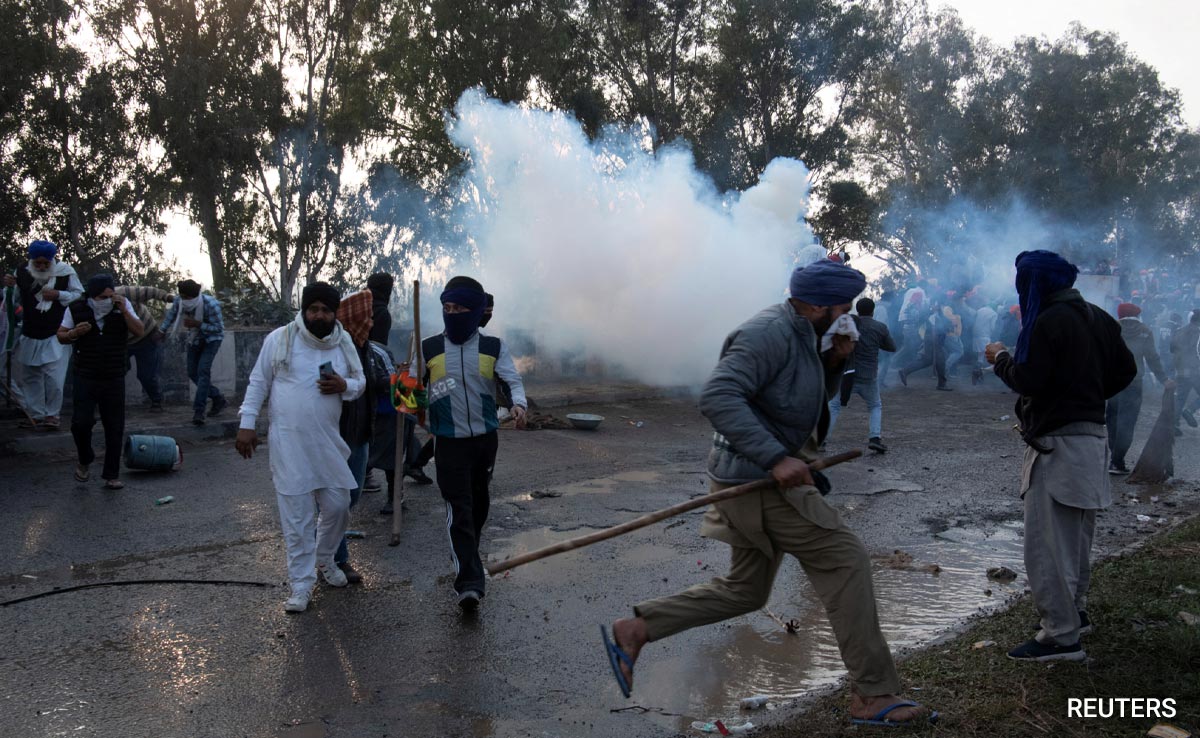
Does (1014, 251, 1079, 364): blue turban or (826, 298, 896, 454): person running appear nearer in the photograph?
(1014, 251, 1079, 364): blue turban

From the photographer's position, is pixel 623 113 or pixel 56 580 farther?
pixel 623 113

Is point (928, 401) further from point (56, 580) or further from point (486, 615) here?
point (56, 580)

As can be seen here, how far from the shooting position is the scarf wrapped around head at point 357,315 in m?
6.07

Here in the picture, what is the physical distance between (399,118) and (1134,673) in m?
18.2

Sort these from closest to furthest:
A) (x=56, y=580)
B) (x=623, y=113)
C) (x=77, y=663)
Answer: (x=77, y=663)
(x=56, y=580)
(x=623, y=113)

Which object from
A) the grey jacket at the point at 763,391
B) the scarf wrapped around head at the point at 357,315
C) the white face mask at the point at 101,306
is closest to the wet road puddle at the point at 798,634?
the grey jacket at the point at 763,391

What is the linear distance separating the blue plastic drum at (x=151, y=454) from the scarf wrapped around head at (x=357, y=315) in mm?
3571

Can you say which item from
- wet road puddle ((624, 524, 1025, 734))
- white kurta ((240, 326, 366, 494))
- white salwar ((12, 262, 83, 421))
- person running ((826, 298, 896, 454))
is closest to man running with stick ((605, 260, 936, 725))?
wet road puddle ((624, 524, 1025, 734))

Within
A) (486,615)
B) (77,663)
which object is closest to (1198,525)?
(486,615)

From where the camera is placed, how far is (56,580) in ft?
18.6

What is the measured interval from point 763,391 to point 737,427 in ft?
0.79

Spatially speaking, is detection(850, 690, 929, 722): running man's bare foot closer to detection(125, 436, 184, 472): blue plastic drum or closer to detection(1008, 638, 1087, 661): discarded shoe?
detection(1008, 638, 1087, 661): discarded shoe

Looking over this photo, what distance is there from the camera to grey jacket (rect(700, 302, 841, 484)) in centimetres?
356

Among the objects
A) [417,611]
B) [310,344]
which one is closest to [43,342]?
[310,344]
